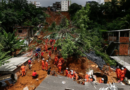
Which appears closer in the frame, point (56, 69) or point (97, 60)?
point (56, 69)

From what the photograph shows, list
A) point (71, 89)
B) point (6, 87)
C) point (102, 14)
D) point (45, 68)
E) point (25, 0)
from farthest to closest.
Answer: point (102, 14), point (25, 0), point (45, 68), point (6, 87), point (71, 89)

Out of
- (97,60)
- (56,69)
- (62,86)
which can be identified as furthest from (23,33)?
(62,86)

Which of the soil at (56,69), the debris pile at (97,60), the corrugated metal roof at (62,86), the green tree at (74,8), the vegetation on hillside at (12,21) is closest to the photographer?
the corrugated metal roof at (62,86)

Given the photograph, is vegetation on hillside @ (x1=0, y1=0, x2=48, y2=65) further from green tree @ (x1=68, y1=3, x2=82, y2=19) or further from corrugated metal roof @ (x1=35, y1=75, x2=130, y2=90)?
green tree @ (x1=68, y1=3, x2=82, y2=19)

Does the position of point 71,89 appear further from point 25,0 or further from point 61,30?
point 25,0

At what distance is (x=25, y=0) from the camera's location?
23750mm

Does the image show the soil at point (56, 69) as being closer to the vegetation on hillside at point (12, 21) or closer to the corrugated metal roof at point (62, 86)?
the vegetation on hillside at point (12, 21)

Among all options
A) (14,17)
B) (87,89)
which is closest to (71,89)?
(87,89)

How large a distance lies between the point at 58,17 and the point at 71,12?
466 cm

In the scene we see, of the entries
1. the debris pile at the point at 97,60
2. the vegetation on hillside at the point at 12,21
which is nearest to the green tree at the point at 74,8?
the vegetation on hillside at the point at 12,21

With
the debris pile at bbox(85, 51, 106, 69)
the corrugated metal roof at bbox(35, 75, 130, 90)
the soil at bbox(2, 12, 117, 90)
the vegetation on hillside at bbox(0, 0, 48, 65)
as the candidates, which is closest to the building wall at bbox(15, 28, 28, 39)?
the vegetation on hillside at bbox(0, 0, 48, 65)

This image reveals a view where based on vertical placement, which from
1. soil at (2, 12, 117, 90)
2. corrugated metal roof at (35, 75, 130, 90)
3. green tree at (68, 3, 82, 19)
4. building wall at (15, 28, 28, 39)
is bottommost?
soil at (2, 12, 117, 90)

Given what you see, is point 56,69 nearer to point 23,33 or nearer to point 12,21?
point 23,33

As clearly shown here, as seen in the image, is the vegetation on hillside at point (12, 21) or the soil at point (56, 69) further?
the vegetation on hillside at point (12, 21)
